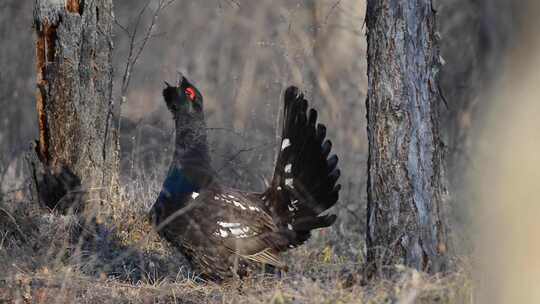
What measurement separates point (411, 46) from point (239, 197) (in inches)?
73.9

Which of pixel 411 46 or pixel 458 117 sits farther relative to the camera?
pixel 458 117

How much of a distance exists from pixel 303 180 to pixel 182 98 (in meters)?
1.16

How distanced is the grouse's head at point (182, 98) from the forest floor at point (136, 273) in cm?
102

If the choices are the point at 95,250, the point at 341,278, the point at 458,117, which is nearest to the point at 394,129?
the point at 341,278

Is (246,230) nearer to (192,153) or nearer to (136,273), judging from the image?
(192,153)

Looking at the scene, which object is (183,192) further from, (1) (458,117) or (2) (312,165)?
(1) (458,117)

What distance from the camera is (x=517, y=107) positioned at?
4008 millimetres

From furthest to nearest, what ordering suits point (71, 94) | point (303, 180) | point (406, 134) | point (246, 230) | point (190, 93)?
point (71, 94) < point (303, 180) < point (190, 93) < point (246, 230) < point (406, 134)

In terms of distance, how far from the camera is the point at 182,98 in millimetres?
6969

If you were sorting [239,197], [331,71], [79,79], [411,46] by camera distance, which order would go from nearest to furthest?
[411,46]
[239,197]
[79,79]
[331,71]

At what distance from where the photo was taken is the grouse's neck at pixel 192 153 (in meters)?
6.75

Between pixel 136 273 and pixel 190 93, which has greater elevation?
pixel 190 93

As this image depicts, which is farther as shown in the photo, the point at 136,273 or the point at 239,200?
the point at 136,273

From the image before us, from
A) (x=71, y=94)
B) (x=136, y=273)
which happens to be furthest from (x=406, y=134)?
(x=71, y=94)
